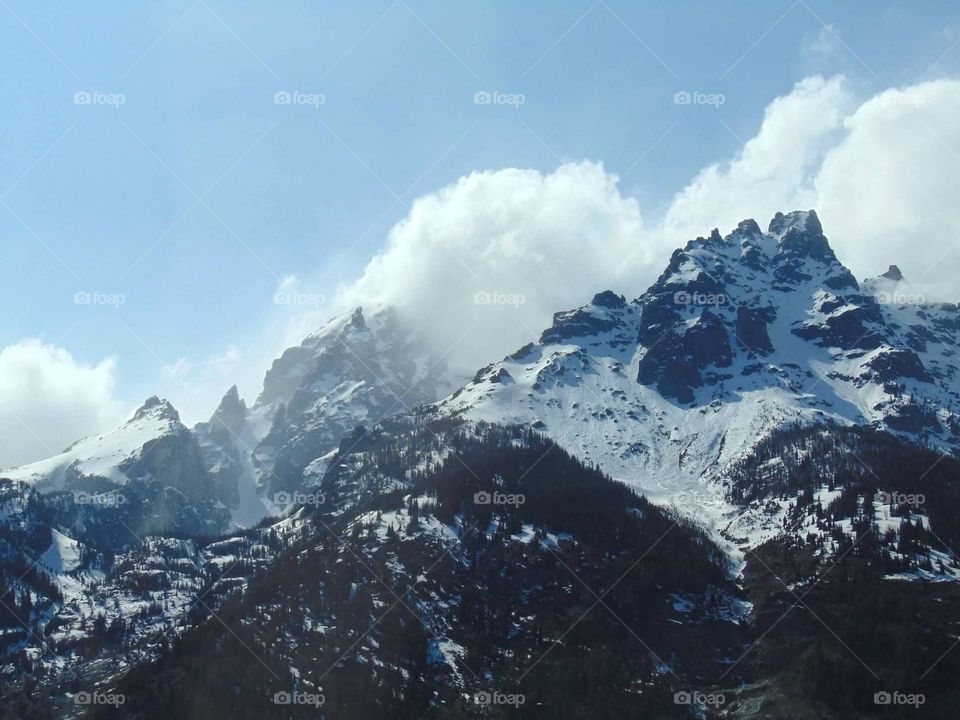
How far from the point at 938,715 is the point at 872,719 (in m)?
13.4

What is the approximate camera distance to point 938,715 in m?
199

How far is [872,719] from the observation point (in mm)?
199625
